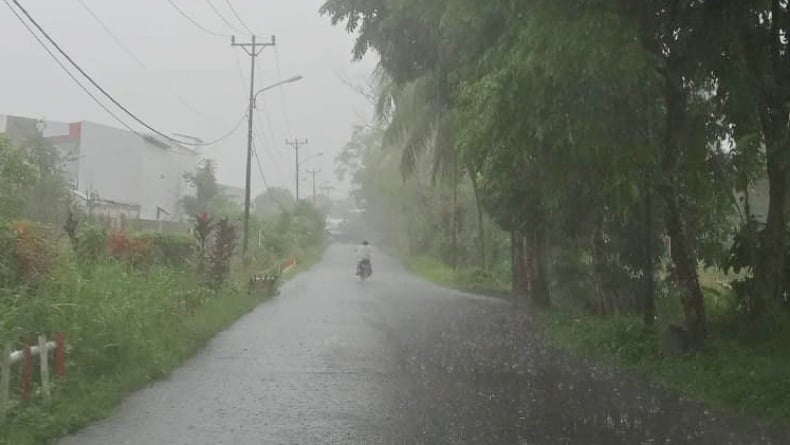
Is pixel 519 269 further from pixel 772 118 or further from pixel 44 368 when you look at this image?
pixel 44 368

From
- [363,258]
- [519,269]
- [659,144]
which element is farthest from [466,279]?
[659,144]

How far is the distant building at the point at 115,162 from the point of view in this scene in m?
53.5

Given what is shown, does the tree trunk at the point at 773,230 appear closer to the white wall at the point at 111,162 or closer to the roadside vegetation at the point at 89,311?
the roadside vegetation at the point at 89,311

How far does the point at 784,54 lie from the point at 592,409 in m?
5.30

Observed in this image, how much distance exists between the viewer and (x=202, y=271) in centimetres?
2245

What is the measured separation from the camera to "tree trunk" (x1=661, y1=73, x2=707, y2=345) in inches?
442

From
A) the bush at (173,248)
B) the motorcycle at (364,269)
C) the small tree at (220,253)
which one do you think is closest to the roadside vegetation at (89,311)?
the small tree at (220,253)

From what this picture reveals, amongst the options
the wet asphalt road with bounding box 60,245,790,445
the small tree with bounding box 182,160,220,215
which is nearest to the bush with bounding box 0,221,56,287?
the wet asphalt road with bounding box 60,245,790,445

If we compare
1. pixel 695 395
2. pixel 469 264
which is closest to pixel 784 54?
pixel 695 395

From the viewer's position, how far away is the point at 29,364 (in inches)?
334

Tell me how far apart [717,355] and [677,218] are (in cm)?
183

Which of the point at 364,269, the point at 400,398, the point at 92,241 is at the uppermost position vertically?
the point at 92,241

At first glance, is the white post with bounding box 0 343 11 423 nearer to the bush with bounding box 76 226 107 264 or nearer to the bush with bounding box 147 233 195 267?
the bush with bounding box 76 226 107 264

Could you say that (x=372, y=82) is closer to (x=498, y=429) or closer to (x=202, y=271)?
(x=202, y=271)
